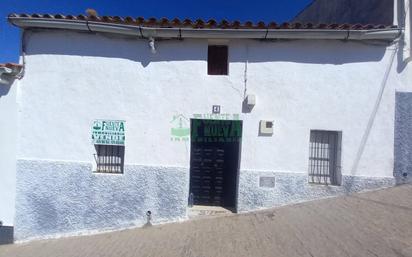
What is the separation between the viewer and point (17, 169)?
662 centimetres

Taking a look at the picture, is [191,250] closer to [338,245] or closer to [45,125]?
[338,245]

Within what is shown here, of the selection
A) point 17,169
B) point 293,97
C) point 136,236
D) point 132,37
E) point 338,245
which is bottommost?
point 136,236

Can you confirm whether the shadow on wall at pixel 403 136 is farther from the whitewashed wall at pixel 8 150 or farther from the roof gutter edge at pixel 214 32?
the whitewashed wall at pixel 8 150

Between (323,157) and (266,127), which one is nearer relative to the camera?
(266,127)

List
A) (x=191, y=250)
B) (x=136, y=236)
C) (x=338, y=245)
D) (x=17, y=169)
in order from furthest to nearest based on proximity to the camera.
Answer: (x=17, y=169) < (x=136, y=236) < (x=191, y=250) < (x=338, y=245)

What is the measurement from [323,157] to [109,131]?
4712 mm

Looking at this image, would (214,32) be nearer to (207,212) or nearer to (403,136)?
(207,212)

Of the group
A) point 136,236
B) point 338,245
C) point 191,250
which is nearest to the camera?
point 338,245

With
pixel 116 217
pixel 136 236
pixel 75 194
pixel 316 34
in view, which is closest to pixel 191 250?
pixel 136 236

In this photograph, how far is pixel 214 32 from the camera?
21.2 ft

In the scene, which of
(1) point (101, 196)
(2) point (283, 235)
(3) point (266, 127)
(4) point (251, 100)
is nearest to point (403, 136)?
(3) point (266, 127)

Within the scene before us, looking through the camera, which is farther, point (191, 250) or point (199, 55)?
point (199, 55)

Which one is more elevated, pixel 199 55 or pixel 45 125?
pixel 199 55

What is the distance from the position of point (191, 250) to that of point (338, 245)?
93.6 inches
